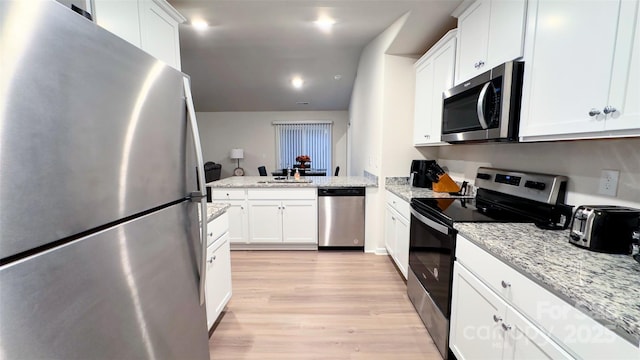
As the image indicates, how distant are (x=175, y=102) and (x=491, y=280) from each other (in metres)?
1.52

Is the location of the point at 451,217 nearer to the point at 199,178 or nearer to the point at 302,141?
the point at 199,178

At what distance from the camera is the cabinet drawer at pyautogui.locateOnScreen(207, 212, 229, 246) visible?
1.79 m

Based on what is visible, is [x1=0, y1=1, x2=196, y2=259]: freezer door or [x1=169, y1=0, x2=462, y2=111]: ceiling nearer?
[x1=0, y1=1, x2=196, y2=259]: freezer door

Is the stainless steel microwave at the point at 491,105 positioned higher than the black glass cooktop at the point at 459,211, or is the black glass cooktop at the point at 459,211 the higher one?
the stainless steel microwave at the point at 491,105

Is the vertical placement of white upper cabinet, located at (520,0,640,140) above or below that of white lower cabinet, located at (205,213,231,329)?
above

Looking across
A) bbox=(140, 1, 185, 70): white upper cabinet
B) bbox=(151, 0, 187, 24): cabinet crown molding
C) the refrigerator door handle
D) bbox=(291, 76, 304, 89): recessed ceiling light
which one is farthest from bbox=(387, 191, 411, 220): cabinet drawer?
bbox=(291, 76, 304, 89): recessed ceiling light

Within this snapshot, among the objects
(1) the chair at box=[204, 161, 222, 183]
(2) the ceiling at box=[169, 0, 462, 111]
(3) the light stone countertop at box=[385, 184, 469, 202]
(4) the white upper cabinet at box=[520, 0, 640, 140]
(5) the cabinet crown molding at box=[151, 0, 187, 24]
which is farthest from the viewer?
(1) the chair at box=[204, 161, 222, 183]

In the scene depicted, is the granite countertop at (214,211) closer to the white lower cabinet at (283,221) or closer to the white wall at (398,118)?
the white lower cabinet at (283,221)

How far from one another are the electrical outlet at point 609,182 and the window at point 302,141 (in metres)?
6.84

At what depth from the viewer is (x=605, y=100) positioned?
1038 millimetres

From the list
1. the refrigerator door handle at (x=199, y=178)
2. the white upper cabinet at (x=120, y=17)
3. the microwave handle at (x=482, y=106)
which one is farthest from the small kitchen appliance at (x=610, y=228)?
the white upper cabinet at (x=120, y=17)

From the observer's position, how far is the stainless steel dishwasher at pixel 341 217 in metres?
3.38

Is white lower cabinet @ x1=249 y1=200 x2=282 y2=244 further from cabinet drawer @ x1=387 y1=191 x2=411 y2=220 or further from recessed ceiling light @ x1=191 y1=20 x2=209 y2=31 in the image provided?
recessed ceiling light @ x1=191 y1=20 x2=209 y2=31

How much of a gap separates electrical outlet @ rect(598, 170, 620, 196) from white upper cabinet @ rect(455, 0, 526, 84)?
73cm
